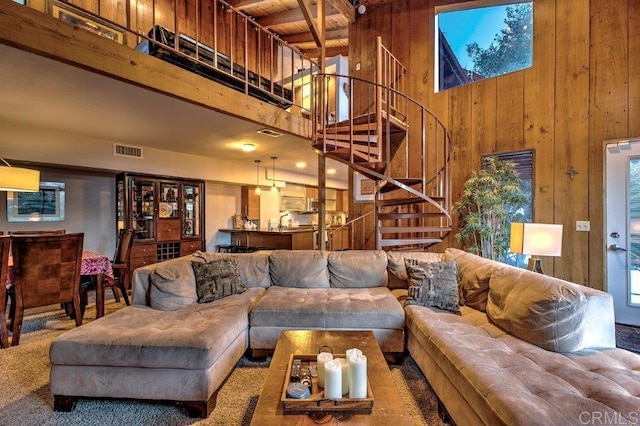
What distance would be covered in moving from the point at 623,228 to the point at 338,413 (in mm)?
3895

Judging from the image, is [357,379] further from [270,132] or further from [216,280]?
[270,132]

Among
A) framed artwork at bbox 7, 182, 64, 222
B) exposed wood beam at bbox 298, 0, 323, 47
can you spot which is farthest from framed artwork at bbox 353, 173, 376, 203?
framed artwork at bbox 7, 182, 64, 222

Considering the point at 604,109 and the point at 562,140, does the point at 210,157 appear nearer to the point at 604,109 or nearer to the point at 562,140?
the point at 562,140

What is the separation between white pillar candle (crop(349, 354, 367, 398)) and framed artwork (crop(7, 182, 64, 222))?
5.48 meters

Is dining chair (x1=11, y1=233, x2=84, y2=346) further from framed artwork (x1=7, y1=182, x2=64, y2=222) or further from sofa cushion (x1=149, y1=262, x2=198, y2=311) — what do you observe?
framed artwork (x1=7, y1=182, x2=64, y2=222)

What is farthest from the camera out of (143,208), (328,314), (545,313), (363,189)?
(363,189)

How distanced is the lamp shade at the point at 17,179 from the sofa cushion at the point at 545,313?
14.8 feet

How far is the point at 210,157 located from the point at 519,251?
204 inches

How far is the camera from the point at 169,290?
256 cm

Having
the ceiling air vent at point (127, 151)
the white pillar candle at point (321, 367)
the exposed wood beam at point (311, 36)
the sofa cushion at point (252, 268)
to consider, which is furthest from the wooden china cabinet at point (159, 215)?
the white pillar candle at point (321, 367)

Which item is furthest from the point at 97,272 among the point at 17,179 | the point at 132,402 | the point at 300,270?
the point at 300,270

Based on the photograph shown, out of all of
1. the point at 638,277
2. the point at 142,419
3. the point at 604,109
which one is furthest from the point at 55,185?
the point at 638,277

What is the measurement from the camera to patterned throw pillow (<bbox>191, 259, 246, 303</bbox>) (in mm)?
2716

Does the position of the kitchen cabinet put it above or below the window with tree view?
below
